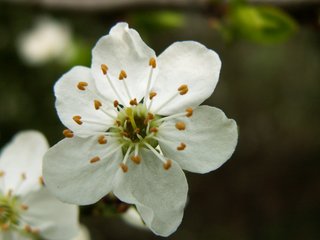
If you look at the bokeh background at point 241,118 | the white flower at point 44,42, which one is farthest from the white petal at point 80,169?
the white flower at point 44,42

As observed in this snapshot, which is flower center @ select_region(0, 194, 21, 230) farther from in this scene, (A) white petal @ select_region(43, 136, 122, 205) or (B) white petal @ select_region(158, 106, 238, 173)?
(B) white petal @ select_region(158, 106, 238, 173)

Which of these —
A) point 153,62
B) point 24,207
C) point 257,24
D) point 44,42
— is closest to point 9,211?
point 24,207

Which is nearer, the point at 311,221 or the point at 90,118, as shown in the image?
the point at 90,118

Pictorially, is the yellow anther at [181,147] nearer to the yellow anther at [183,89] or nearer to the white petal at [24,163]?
the yellow anther at [183,89]

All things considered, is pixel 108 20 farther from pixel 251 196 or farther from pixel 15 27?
pixel 251 196

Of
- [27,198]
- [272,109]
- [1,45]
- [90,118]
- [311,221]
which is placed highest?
[90,118]

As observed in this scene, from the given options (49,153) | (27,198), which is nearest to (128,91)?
(49,153)
